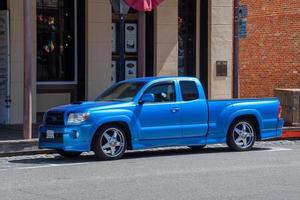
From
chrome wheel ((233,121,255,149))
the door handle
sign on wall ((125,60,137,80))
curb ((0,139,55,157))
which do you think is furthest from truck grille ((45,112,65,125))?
sign on wall ((125,60,137,80))

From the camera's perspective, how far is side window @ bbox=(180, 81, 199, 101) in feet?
47.4

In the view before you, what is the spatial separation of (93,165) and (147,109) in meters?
1.73

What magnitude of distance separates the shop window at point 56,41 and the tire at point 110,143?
6.69 metres

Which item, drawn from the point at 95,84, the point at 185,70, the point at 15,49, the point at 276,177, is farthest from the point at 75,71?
the point at 276,177

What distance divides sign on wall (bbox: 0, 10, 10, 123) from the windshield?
493 cm

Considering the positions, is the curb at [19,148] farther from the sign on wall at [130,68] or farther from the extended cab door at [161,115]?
the sign on wall at [130,68]

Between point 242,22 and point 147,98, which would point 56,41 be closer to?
point 242,22

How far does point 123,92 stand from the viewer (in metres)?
14.2

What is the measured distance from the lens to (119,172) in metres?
11.8

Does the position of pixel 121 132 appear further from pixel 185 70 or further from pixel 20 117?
pixel 185 70

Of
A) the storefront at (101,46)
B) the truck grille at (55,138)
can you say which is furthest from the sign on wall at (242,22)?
the truck grille at (55,138)

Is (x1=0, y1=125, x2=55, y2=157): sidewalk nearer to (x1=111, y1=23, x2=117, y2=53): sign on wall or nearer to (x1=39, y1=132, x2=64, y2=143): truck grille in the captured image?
(x1=39, y1=132, x2=64, y2=143): truck grille

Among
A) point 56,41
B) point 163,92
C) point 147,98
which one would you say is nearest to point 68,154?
point 147,98

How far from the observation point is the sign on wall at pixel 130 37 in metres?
20.8
